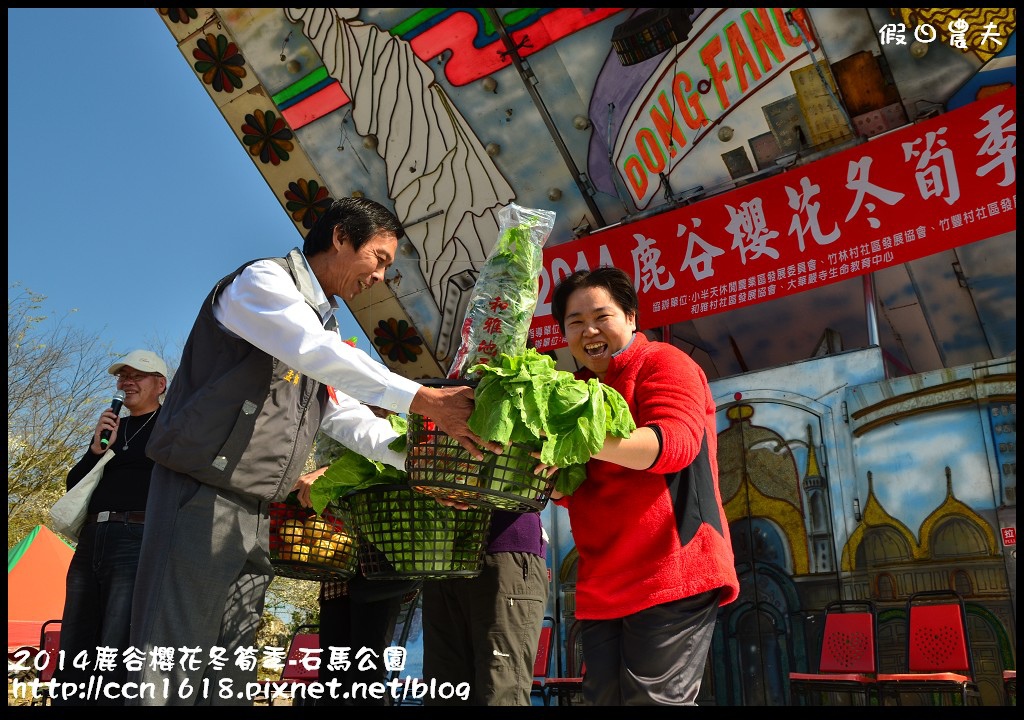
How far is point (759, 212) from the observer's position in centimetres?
674

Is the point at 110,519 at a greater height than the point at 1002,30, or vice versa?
the point at 1002,30

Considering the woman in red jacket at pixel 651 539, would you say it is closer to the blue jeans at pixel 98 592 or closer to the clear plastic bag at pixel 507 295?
the clear plastic bag at pixel 507 295

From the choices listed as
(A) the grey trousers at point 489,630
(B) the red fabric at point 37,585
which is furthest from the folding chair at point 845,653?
(B) the red fabric at point 37,585

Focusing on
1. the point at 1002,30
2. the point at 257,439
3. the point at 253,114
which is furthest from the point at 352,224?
the point at 253,114

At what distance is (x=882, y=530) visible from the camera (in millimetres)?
5805

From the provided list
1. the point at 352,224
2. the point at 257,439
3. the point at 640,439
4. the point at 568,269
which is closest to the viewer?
the point at 640,439

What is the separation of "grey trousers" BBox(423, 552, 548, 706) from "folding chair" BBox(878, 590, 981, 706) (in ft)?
9.10

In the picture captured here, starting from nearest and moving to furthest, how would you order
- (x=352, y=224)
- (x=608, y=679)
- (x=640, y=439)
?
(x=640, y=439) → (x=608, y=679) → (x=352, y=224)

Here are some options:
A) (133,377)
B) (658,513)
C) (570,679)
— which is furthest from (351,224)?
(570,679)

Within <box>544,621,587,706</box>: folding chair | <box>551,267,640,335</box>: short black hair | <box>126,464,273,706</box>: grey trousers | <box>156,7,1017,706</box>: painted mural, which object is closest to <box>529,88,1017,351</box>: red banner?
<box>156,7,1017,706</box>: painted mural

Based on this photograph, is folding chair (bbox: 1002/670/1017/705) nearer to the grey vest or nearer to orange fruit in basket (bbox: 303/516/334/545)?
orange fruit in basket (bbox: 303/516/334/545)

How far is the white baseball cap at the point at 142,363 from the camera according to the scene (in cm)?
399

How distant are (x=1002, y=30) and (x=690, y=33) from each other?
2074mm

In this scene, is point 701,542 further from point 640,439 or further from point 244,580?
point 244,580
